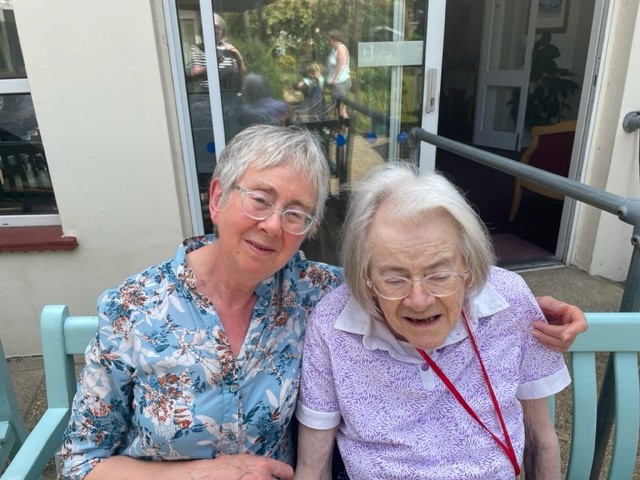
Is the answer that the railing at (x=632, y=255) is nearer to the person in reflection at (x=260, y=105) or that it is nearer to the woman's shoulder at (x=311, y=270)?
the woman's shoulder at (x=311, y=270)

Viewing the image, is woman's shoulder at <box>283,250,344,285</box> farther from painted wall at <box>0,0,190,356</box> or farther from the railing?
painted wall at <box>0,0,190,356</box>

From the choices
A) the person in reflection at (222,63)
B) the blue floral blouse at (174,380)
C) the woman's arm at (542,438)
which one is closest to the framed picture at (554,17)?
the person in reflection at (222,63)

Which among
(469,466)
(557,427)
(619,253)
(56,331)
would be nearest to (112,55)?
(56,331)

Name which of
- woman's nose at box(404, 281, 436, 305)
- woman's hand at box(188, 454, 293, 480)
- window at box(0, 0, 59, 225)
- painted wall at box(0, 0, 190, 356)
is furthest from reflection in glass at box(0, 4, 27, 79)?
woman's nose at box(404, 281, 436, 305)

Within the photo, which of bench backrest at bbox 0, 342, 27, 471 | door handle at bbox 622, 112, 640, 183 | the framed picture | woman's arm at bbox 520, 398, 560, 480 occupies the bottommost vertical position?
bench backrest at bbox 0, 342, 27, 471

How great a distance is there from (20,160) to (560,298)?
10.7ft

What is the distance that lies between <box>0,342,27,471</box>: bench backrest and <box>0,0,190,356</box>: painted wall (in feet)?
3.11

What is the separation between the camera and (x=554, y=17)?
19.9 feet

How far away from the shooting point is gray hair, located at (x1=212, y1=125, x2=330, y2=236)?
1.14 m

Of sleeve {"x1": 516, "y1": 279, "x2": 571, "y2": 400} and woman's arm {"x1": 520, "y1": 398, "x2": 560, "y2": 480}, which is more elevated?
sleeve {"x1": 516, "y1": 279, "x2": 571, "y2": 400}

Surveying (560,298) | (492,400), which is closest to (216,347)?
(492,400)

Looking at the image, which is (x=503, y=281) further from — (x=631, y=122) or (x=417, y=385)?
(x=631, y=122)

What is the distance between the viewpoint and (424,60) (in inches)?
112

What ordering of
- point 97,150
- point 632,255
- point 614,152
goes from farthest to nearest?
point 614,152, point 97,150, point 632,255
